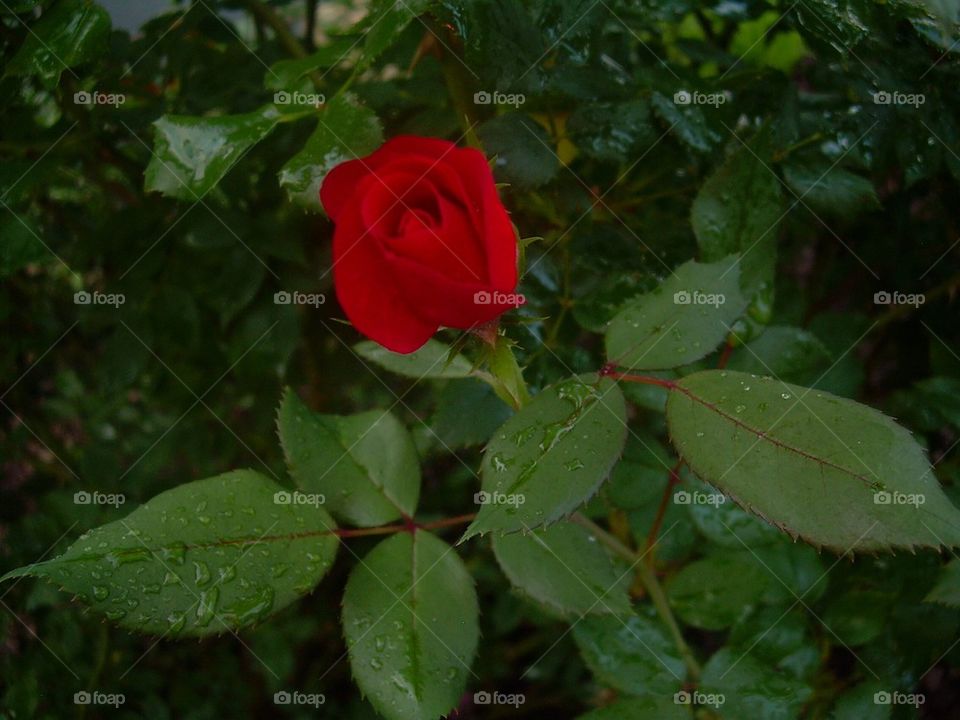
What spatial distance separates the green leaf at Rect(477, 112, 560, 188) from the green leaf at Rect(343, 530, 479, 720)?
0.30 metres

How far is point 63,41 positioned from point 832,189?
2.10ft

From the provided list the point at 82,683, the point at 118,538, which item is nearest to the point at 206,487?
the point at 118,538

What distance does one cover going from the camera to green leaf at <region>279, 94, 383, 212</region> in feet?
1.58

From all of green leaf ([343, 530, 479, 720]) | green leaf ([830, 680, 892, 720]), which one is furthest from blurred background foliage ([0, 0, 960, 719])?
green leaf ([343, 530, 479, 720])

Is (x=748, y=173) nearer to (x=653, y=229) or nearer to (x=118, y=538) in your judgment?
(x=653, y=229)

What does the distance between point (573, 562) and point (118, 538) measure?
324 millimetres

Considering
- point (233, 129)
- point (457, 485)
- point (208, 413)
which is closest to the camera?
point (233, 129)

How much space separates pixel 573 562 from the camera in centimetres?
57

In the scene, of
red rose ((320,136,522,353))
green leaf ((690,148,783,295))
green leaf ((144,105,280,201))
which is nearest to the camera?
red rose ((320,136,522,353))

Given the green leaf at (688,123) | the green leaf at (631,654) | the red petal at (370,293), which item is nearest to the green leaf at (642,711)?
the green leaf at (631,654)

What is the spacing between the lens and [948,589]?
555 millimetres

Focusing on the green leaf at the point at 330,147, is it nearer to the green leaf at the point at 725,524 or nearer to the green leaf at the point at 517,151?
the green leaf at the point at 517,151

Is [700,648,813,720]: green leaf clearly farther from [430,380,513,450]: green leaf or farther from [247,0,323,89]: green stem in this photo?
[247,0,323,89]: green stem

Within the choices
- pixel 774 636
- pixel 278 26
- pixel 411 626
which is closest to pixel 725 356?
pixel 774 636
